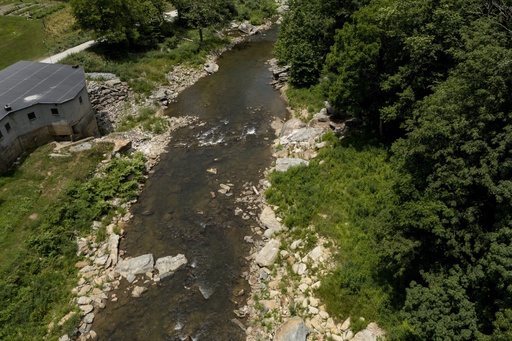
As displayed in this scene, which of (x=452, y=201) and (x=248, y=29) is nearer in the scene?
(x=452, y=201)

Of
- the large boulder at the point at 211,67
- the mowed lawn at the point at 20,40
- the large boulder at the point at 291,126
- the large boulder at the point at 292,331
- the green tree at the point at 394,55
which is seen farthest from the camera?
the large boulder at the point at 211,67

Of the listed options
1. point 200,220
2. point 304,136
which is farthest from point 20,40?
point 304,136

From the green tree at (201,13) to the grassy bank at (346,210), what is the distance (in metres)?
41.9

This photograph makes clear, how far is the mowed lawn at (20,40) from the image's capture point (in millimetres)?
50625

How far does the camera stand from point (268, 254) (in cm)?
2492

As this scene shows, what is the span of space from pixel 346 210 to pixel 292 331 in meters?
10.3

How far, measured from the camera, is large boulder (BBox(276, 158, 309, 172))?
32438mm

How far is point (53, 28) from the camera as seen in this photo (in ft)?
196

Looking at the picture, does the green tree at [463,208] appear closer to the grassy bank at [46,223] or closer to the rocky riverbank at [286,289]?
the rocky riverbank at [286,289]

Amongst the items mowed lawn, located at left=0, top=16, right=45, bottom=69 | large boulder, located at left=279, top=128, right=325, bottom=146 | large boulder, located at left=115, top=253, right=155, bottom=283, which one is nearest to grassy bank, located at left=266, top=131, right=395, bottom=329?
large boulder, located at left=279, top=128, right=325, bottom=146

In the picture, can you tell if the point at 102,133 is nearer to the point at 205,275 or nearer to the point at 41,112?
the point at 41,112

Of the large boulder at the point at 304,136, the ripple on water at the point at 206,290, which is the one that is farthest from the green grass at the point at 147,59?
A: the ripple on water at the point at 206,290

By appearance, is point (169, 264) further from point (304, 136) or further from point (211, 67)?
point (211, 67)

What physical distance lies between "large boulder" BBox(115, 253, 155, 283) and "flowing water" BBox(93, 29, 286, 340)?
0.84 meters
